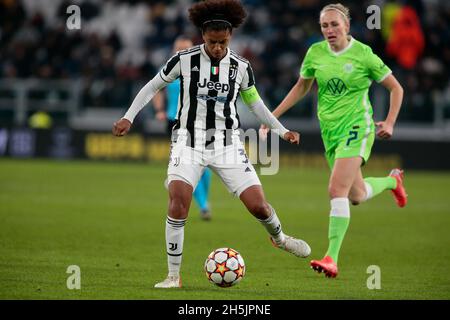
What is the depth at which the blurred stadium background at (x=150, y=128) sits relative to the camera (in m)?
12.9

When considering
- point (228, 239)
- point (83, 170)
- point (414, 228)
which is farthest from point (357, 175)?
point (83, 170)

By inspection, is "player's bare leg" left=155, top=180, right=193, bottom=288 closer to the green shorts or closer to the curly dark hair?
the curly dark hair

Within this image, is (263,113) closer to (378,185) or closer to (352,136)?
(352,136)

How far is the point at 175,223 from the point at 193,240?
11.9 ft

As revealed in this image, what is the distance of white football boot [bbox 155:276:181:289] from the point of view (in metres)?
8.11

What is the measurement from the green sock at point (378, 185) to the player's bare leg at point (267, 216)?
4.56 ft

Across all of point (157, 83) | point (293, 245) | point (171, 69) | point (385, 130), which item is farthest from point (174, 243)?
point (385, 130)

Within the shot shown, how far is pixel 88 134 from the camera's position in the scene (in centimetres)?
2414

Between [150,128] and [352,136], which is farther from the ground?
[150,128]

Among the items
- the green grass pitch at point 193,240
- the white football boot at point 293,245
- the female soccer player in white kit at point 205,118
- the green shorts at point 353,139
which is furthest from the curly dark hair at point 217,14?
the green grass pitch at point 193,240

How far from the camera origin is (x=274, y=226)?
8.70m

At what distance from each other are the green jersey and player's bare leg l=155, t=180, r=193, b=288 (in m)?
1.82

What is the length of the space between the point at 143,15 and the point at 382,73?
63.4ft

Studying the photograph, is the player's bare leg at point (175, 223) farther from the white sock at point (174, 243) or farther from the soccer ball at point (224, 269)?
the soccer ball at point (224, 269)
